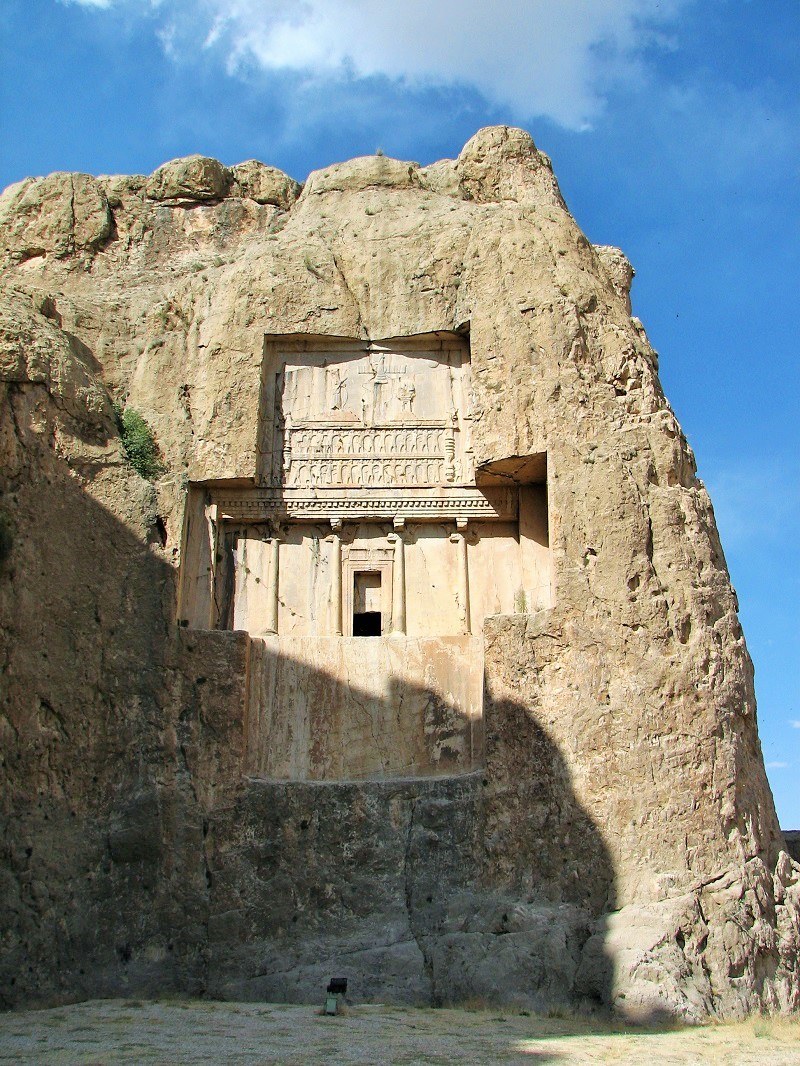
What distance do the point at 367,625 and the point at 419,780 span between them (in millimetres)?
2771

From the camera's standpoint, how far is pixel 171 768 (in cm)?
1436

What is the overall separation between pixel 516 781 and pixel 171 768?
4.14m

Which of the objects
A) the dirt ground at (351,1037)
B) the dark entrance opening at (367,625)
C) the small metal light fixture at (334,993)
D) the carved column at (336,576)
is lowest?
the dirt ground at (351,1037)

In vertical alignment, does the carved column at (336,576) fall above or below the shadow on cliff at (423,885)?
above

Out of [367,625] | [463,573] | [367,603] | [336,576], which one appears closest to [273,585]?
[336,576]

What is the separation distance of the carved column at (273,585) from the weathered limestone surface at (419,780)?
3.46 ft

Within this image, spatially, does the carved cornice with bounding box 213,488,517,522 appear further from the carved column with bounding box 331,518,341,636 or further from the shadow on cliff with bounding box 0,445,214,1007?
the shadow on cliff with bounding box 0,445,214,1007

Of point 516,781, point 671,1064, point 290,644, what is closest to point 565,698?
point 516,781

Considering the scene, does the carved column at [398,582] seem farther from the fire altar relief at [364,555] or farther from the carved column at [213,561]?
the carved column at [213,561]

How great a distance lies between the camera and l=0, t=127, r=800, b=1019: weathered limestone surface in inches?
522

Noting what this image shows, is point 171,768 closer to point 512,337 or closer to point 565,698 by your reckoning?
point 565,698

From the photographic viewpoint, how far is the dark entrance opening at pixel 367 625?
16.7 metres

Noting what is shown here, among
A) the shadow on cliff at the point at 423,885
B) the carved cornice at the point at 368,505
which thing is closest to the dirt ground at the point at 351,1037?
the shadow on cliff at the point at 423,885

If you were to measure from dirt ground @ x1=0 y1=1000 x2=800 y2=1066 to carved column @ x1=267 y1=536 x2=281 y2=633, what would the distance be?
198 inches
